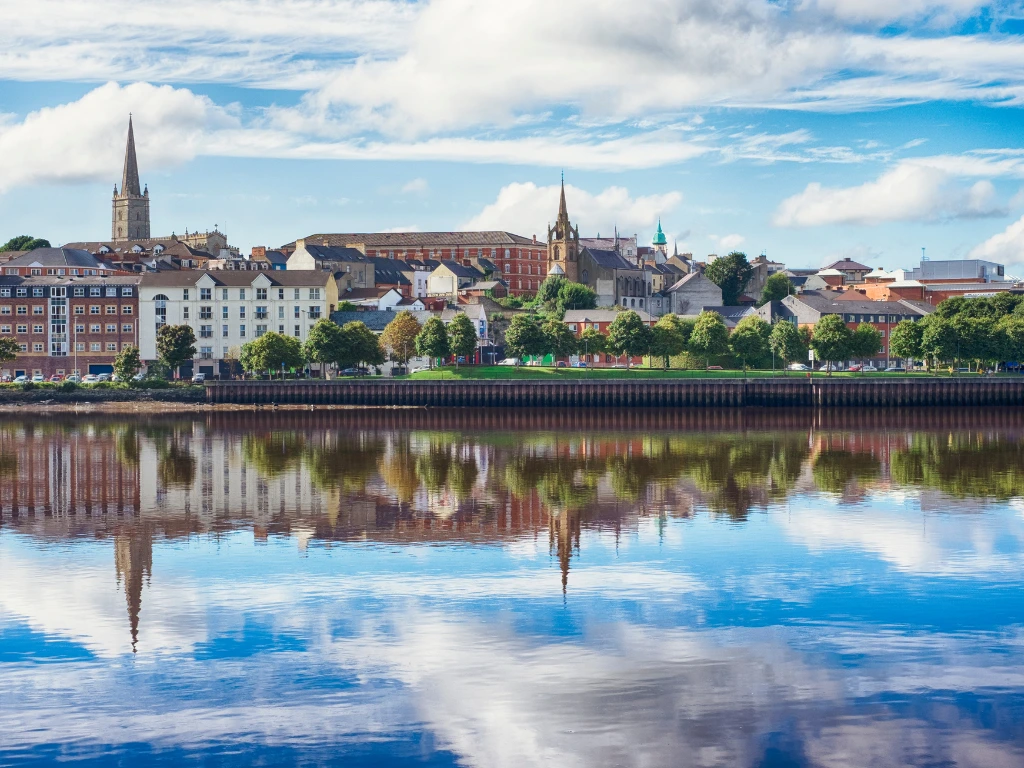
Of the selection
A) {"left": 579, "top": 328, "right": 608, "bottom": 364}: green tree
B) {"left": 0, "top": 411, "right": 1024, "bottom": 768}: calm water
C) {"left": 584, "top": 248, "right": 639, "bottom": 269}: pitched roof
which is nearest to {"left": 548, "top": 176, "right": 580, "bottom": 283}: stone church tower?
{"left": 584, "top": 248, "right": 639, "bottom": 269}: pitched roof

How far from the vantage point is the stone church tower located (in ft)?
544

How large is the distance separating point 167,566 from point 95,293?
9147 centimetres

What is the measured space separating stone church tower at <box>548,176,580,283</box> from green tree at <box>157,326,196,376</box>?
65.8 metres

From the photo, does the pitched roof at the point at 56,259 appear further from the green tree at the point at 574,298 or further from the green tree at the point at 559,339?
the green tree at the point at 559,339

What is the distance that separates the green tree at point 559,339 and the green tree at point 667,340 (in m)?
7.41

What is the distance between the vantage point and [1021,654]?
21828 millimetres

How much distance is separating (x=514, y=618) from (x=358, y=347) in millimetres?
78654

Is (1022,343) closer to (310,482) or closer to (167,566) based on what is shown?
(310,482)

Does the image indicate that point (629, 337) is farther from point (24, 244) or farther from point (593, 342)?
point (24, 244)

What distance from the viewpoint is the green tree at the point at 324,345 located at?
10019cm

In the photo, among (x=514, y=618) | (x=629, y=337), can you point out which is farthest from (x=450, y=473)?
(x=629, y=337)

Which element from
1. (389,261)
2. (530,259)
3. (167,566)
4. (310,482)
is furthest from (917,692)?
(530,259)

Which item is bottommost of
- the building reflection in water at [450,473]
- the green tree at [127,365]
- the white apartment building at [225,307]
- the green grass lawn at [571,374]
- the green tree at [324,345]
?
the building reflection in water at [450,473]

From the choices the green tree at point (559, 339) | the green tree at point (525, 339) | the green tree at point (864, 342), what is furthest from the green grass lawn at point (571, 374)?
the green tree at point (559, 339)
